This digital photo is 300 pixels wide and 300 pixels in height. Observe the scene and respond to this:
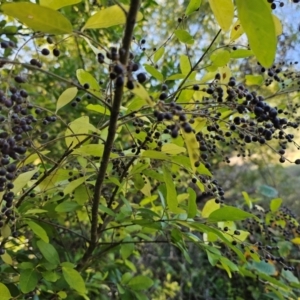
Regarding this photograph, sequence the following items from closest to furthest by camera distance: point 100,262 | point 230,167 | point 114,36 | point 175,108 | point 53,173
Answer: point 175,108 < point 53,173 < point 100,262 < point 114,36 < point 230,167

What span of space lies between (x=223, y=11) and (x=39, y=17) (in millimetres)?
266

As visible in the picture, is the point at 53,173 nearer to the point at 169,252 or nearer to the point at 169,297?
the point at 169,297

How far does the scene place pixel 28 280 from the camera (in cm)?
96

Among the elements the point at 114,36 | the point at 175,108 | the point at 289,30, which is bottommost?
the point at 175,108

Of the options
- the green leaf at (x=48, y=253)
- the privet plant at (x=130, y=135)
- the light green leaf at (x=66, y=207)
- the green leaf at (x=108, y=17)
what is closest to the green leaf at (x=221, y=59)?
the privet plant at (x=130, y=135)

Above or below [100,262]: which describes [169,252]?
above

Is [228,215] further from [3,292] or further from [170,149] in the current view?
[3,292]

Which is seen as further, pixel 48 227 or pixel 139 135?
pixel 48 227

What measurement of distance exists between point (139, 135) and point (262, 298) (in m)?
1.79

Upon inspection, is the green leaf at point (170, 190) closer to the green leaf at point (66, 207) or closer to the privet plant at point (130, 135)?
the privet plant at point (130, 135)

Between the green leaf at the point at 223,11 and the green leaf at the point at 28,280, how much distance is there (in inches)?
26.5

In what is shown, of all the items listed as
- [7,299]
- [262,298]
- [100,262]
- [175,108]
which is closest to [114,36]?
[100,262]

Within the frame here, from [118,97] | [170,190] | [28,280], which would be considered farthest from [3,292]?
[118,97]

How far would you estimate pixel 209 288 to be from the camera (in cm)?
278
